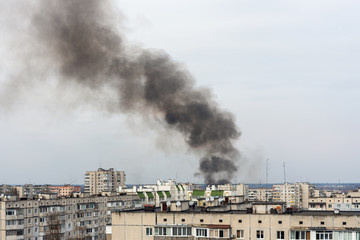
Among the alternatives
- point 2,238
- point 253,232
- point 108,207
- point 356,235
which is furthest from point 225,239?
point 108,207

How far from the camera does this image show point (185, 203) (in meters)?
49.6

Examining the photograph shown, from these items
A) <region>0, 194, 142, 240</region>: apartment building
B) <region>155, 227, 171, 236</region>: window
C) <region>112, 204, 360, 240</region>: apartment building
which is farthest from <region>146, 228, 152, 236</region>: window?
<region>0, 194, 142, 240</region>: apartment building

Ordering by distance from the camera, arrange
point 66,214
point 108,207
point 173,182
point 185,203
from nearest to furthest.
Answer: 1. point 185,203
2. point 66,214
3. point 108,207
4. point 173,182

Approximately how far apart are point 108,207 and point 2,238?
26735mm

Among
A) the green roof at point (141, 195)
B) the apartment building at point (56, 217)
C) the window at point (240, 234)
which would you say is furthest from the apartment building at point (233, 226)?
the green roof at point (141, 195)

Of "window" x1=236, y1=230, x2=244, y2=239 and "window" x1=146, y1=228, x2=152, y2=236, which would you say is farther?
"window" x1=146, y1=228, x2=152, y2=236

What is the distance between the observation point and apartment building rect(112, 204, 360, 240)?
136ft

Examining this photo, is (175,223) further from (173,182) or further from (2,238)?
(173,182)

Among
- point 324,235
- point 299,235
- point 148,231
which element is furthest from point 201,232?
point 324,235

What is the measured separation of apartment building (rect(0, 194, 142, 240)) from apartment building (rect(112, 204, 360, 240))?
102 ft

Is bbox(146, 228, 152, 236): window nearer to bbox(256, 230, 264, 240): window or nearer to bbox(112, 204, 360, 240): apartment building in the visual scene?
bbox(112, 204, 360, 240): apartment building

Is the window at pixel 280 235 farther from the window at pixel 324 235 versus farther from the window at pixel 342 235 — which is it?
the window at pixel 342 235

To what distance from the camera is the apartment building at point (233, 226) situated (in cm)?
4138

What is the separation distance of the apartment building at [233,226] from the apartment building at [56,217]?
1230 inches
